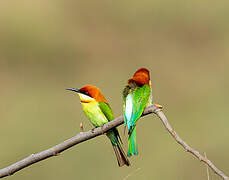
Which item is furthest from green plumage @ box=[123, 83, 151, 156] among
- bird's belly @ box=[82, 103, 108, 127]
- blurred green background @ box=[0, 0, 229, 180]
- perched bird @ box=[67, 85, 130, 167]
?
blurred green background @ box=[0, 0, 229, 180]

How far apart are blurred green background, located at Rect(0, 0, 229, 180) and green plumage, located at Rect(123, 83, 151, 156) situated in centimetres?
220

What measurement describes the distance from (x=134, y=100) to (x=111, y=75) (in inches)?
203

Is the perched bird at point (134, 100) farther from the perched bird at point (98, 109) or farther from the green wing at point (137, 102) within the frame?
the perched bird at point (98, 109)

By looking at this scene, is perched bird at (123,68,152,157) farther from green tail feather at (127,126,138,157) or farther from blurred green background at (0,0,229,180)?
blurred green background at (0,0,229,180)

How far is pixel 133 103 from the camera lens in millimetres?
1932

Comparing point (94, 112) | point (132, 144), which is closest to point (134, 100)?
point (132, 144)

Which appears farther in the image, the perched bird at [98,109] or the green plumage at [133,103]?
the perched bird at [98,109]

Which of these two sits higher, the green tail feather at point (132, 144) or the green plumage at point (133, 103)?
the green plumage at point (133, 103)

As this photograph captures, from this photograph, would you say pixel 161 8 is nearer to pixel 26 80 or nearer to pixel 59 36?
pixel 59 36

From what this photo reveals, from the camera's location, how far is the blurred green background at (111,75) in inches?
192

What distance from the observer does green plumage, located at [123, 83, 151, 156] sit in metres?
1.87

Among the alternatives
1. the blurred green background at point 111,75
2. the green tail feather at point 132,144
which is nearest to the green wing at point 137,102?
the green tail feather at point 132,144

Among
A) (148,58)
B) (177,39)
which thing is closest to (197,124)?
(148,58)

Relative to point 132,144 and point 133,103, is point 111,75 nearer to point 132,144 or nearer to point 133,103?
point 132,144
